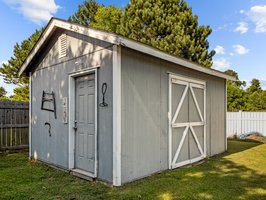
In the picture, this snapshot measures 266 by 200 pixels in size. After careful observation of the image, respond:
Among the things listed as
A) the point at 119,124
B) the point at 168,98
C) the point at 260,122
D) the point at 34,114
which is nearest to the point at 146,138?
the point at 119,124

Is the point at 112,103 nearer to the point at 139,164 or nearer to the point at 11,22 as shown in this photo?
the point at 139,164

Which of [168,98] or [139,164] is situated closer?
[139,164]

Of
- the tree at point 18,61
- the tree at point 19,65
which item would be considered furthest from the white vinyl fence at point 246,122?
the tree at point 18,61

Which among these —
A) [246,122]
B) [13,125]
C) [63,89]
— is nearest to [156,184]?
[63,89]

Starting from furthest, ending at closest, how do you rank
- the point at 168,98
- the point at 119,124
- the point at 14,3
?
the point at 14,3
the point at 168,98
the point at 119,124

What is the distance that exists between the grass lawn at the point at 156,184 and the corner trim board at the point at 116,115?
0.30m

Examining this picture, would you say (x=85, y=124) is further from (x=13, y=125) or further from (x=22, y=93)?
(x=22, y=93)

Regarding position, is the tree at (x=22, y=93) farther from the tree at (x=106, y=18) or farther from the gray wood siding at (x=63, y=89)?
the gray wood siding at (x=63, y=89)

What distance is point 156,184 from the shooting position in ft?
12.7

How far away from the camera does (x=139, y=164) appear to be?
13.6 feet

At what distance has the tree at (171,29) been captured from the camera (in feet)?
44.9

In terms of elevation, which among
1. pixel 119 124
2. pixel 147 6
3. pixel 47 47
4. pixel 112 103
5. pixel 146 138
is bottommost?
pixel 146 138

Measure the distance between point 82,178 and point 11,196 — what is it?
4.27 ft

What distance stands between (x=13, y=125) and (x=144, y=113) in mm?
5350
